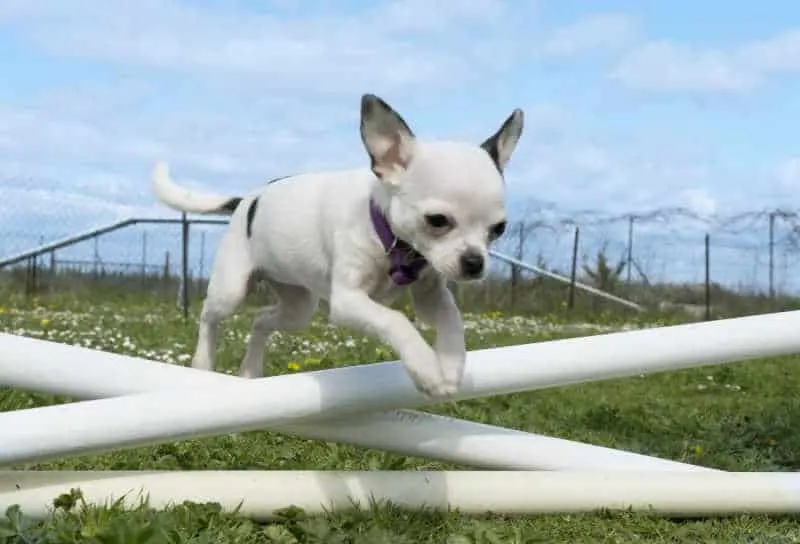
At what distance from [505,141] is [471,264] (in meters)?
0.61

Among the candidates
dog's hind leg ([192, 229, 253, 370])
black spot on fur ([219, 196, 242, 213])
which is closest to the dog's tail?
black spot on fur ([219, 196, 242, 213])

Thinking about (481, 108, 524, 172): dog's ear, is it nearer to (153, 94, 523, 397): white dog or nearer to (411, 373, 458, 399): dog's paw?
(153, 94, 523, 397): white dog

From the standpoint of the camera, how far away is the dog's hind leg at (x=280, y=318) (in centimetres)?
562

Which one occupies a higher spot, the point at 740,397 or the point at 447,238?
the point at 447,238

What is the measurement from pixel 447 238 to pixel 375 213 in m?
0.49

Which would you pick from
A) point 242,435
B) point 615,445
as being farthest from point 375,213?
point 615,445

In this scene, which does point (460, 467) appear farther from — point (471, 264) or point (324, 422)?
point (471, 264)

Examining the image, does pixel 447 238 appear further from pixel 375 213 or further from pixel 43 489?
pixel 43 489

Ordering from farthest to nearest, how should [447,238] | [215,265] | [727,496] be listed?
[215,265] → [727,496] → [447,238]

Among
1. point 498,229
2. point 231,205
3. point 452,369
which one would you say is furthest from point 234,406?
point 231,205

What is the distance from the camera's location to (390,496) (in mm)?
4562

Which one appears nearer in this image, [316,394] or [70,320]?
[316,394]

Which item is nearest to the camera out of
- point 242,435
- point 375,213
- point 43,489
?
point 375,213

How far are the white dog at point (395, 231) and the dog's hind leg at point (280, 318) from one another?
0.37 meters
